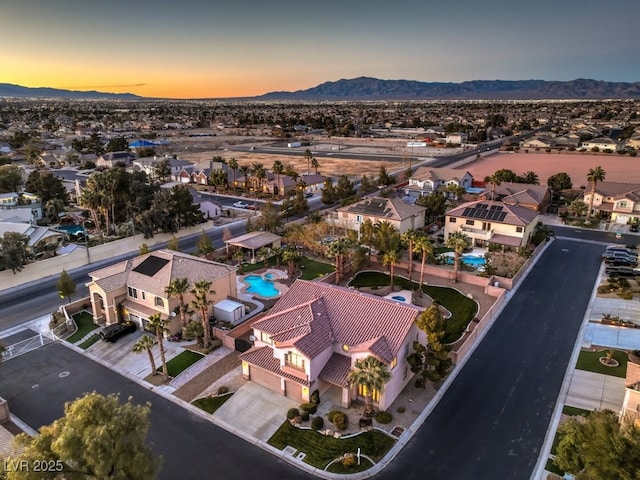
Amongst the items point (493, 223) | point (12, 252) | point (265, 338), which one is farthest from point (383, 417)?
point (12, 252)

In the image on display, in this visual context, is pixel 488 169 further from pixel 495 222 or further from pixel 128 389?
pixel 128 389

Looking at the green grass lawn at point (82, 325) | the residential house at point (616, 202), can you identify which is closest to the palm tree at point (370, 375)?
the green grass lawn at point (82, 325)

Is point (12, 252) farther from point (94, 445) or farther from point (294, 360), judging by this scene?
point (94, 445)

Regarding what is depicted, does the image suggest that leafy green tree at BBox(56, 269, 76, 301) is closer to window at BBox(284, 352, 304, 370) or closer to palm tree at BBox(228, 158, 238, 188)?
window at BBox(284, 352, 304, 370)

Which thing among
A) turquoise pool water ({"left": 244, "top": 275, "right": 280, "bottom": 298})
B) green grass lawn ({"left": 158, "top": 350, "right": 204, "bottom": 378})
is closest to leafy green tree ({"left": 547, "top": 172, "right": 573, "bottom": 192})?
turquoise pool water ({"left": 244, "top": 275, "right": 280, "bottom": 298})

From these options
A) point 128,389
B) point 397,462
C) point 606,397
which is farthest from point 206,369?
point 606,397
